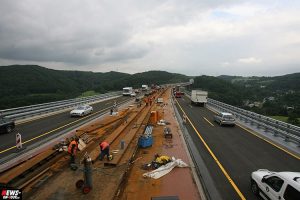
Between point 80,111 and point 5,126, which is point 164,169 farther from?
point 80,111

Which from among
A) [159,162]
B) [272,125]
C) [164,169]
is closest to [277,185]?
[164,169]

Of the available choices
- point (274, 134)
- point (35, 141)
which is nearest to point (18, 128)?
point (35, 141)

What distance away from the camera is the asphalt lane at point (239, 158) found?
13.2 meters

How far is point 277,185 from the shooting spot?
10.4 m

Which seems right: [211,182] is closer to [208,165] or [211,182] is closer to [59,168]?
[208,165]

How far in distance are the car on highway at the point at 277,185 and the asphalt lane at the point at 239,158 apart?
2.14 feet

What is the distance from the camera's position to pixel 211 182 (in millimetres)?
13242

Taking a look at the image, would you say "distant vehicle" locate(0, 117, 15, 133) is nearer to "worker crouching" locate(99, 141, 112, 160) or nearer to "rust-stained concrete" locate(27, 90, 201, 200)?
"rust-stained concrete" locate(27, 90, 201, 200)

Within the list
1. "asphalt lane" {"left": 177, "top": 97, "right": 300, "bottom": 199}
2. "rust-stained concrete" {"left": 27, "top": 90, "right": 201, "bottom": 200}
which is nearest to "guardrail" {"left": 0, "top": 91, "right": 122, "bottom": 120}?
"rust-stained concrete" {"left": 27, "top": 90, "right": 201, "bottom": 200}

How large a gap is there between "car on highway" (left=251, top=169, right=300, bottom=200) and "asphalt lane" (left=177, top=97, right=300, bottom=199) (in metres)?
0.65

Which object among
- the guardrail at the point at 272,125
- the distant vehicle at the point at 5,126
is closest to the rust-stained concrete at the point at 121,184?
the guardrail at the point at 272,125

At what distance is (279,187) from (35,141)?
18.1 metres

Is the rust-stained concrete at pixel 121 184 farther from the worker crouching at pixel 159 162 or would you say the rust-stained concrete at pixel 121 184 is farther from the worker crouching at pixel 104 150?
the worker crouching at pixel 159 162

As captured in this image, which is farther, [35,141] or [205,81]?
[205,81]
